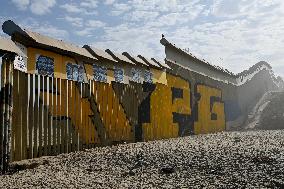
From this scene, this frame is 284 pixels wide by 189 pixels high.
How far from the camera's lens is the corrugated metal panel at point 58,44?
8.47 meters

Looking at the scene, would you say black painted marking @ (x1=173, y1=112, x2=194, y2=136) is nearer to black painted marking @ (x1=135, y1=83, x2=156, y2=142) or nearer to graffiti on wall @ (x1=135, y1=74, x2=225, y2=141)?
graffiti on wall @ (x1=135, y1=74, x2=225, y2=141)

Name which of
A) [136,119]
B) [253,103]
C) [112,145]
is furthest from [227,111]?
[112,145]

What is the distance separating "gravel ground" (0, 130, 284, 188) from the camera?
4.71 meters

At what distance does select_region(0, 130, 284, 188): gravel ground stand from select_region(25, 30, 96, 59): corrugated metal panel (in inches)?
126

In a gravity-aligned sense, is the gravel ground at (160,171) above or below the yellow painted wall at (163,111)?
below

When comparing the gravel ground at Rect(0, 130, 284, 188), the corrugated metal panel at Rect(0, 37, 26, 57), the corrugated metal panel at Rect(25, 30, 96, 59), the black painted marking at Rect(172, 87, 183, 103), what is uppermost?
the corrugated metal panel at Rect(25, 30, 96, 59)

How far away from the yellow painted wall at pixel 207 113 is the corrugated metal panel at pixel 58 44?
30.3 feet

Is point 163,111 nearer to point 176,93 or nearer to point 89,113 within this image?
point 176,93

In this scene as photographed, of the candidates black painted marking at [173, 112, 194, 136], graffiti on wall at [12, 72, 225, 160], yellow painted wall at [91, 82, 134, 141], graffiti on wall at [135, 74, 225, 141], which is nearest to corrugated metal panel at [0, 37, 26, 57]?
graffiti on wall at [12, 72, 225, 160]

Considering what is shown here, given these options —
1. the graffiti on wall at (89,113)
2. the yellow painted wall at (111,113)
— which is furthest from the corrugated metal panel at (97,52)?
the yellow painted wall at (111,113)

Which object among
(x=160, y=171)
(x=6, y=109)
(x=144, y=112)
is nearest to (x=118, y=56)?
(x=144, y=112)

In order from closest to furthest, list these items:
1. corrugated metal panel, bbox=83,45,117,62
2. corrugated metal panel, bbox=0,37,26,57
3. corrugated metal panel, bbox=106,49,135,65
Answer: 1. corrugated metal panel, bbox=0,37,26,57
2. corrugated metal panel, bbox=83,45,117,62
3. corrugated metal panel, bbox=106,49,135,65

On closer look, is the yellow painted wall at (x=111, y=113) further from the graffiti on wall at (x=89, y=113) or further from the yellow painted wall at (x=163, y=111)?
the yellow painted wall at (x=163, y=111)

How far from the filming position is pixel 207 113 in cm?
1933
